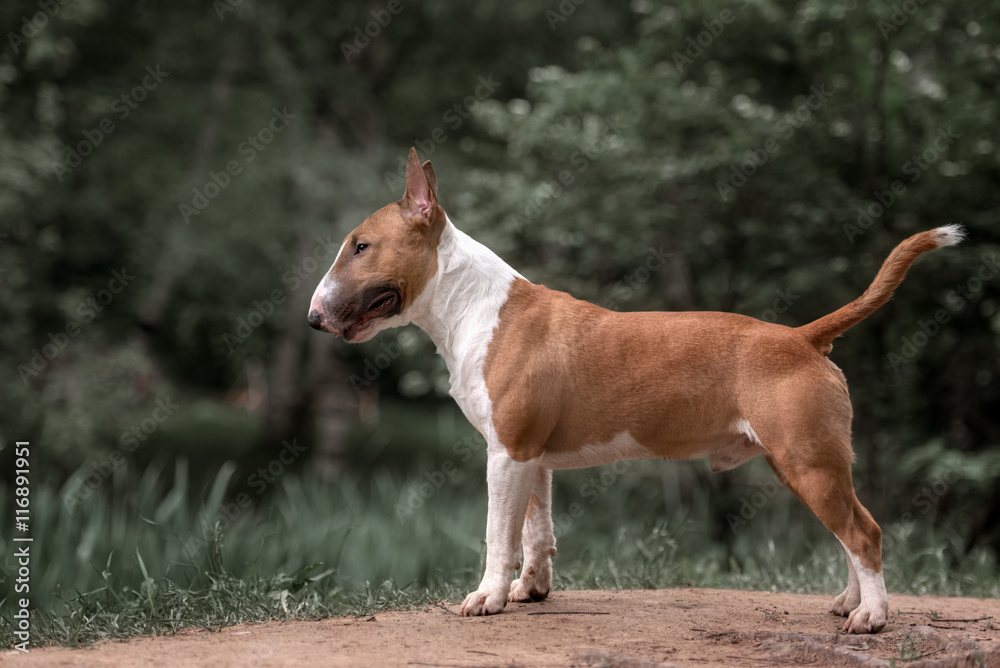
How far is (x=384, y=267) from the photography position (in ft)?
14.4

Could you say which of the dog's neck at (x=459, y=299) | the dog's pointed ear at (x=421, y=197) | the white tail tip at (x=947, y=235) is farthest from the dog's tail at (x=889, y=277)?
the dog's pointed ear at (x=421, y=197)

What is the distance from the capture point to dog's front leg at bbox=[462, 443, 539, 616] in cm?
426

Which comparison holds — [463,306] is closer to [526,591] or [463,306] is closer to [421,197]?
[421,197]

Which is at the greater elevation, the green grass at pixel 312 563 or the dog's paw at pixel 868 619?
the dog's paw at pixel 868 619

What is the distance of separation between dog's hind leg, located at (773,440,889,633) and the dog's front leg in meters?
1.15

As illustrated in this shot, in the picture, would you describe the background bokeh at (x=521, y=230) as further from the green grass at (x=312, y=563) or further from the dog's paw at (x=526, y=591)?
the dog's paw at (x=526, y=591)

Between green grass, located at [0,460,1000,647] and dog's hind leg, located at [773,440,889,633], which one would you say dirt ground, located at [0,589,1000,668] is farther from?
green grass, located at [0,460,1000,647]

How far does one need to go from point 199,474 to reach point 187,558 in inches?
406

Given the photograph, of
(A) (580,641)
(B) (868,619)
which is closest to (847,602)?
(B) (868,619)

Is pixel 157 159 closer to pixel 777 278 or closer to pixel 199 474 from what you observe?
pixel 199 474

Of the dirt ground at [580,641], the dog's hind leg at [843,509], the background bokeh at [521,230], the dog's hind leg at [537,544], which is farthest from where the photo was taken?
the background bokeh at [521,230]

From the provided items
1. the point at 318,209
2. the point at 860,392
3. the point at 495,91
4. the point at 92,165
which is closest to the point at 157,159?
the point at 92,165

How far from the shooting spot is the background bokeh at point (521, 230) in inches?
262

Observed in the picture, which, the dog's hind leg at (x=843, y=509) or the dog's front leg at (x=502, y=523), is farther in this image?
the dog's front leg at (x=502, y=523)
